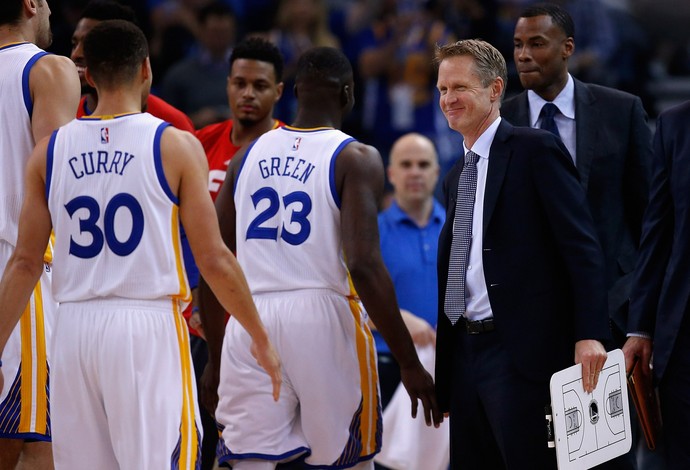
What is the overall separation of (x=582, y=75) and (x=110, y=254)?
856 centimetres

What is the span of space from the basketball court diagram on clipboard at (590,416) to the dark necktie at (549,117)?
147cm

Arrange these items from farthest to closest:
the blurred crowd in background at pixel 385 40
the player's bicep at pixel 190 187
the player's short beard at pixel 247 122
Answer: the blurred crowd in background at pixel 385 40
the player's short beard at pixel 247 122
the player's bicep at pixel 190 187

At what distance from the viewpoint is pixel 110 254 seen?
4.55 meters

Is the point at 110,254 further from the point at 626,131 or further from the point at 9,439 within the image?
the point at 626,131

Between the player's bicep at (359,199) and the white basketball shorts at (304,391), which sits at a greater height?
the player's bicep at (359,199)

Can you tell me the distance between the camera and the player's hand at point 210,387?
231 inches

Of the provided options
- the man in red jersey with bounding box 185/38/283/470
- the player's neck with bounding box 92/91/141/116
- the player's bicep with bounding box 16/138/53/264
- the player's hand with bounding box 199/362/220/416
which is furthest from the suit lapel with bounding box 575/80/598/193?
the player's bicep with bounding box 16/138/53/264

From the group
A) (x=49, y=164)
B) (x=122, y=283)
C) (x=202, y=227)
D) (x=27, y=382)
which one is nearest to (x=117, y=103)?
(x=49, y=164)

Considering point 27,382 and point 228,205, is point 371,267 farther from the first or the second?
point 27,382

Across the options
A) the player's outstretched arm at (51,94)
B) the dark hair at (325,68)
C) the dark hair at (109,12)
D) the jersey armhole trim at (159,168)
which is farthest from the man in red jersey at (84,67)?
the jersey armhole trim at (159,168)

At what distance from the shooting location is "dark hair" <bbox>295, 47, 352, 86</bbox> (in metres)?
5.74

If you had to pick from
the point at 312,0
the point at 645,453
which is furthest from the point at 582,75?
the point at 645,453

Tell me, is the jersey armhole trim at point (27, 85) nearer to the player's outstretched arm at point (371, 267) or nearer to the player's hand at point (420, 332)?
the player's outstretched arm at point (371, 267)

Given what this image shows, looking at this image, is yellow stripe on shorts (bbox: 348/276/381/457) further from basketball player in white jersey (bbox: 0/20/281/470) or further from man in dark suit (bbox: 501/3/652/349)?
man in dark suit (bbox: 501/3/652/349)
